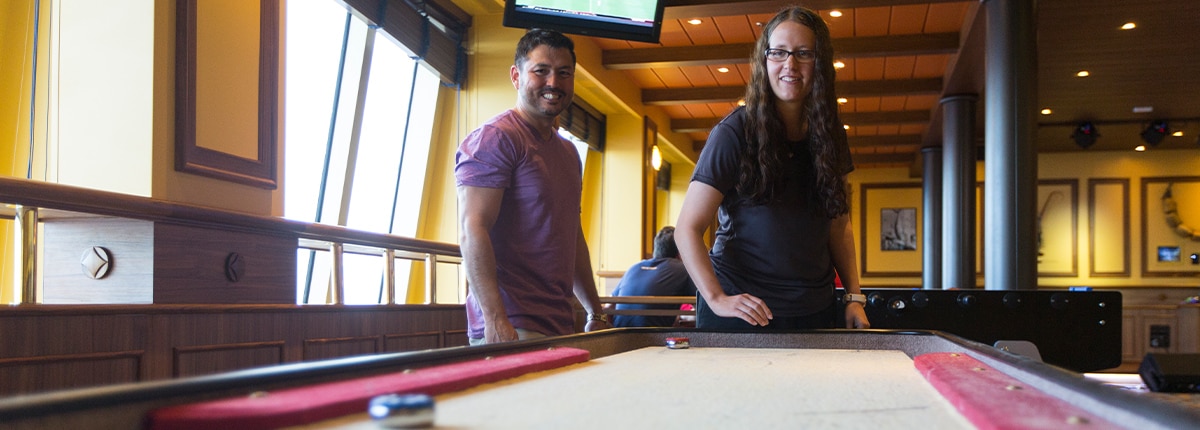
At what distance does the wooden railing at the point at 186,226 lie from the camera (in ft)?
6.71

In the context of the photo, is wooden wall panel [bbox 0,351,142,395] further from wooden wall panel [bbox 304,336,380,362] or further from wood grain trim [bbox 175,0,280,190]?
wood grain trim [bbox 175,0,280,190]

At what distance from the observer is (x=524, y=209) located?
7.98 ft

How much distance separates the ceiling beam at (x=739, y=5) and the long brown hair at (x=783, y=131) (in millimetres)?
4528

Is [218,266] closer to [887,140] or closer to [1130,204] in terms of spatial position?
[887,140]

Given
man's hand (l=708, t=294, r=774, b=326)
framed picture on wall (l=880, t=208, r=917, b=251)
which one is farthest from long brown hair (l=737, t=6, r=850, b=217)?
framed picture on wall (l=880, t=208, r=917, b=251)

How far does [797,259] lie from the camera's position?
219cm

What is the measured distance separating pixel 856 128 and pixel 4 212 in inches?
474

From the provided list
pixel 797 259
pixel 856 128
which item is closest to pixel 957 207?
pixel 856 128

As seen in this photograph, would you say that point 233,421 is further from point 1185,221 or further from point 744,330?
point 1185,221

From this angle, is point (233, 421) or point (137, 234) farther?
point (137, 234)

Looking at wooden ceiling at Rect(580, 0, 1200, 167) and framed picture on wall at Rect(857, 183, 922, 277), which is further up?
wooden ceiling at Rect(580, 0, 1200, 167)

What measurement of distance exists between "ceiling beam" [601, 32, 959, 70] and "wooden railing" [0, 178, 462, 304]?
4476mm

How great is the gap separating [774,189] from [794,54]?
0.30 meters

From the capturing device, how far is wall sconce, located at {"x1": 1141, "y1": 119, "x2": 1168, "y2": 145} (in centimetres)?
1167
